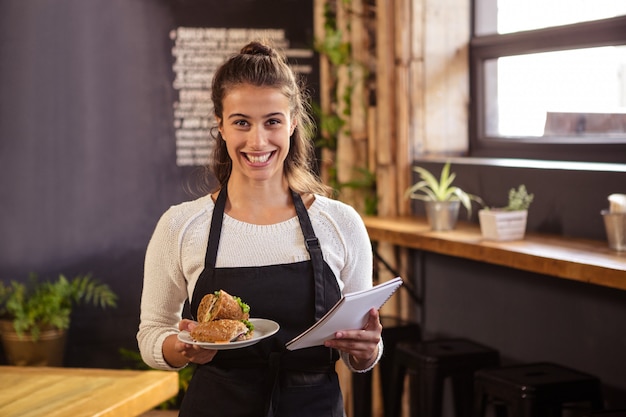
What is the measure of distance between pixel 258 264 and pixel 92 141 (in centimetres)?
325

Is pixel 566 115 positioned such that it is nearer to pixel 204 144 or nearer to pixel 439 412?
pixel 439 412

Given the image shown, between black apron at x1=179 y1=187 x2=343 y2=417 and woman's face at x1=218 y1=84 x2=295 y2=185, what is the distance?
18 cm

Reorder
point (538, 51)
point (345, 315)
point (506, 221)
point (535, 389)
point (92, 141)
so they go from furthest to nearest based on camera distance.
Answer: point (92, 141), point (538, 51), point (506, 221), point (535, 389), point (345, 315)

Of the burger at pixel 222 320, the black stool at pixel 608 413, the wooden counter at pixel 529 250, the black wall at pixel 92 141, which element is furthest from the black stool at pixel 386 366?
the burger at pixel 222 320

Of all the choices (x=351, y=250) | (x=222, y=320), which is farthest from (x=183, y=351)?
(x=351, y=250)

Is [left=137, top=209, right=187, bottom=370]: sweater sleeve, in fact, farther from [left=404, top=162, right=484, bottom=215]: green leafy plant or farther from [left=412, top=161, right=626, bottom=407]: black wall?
[left=404, top=162, right=484, bottom=215]: green leafy plant

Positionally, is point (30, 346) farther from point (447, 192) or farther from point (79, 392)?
point (79, 392)

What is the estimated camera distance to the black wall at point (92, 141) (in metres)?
5.19

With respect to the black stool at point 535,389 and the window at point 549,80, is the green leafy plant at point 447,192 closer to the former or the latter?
the window at point 549,80

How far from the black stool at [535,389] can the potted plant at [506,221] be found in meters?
0.55

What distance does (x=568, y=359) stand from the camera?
387 cm

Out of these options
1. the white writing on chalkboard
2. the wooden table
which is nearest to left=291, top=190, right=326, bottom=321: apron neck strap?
the wooden table

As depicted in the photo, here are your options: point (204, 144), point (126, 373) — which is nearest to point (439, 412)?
point (126, 373)

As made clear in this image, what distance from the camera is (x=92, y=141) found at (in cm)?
529
